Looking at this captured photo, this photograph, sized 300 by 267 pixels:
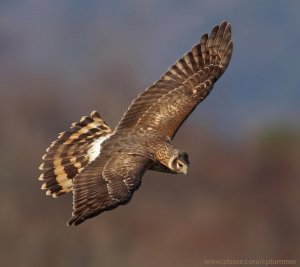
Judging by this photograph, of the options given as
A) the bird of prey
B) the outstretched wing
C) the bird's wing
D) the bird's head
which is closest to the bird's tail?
the bird of prey

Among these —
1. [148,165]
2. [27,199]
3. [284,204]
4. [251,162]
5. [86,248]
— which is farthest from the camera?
[251,162]

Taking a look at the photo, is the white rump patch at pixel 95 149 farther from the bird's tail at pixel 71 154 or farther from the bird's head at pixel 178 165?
the bird's head at pixel 178 165

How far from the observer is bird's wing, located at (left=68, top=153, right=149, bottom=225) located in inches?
662

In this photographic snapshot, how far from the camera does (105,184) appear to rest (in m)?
17.3

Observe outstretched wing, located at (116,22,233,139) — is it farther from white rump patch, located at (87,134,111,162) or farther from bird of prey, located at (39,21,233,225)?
white rump patch, located at (87,134,111,162)

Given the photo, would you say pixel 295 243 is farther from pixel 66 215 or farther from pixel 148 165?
pixel 148 165

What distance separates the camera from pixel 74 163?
1925 centimetres

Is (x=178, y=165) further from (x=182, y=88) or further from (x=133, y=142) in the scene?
(x=182, y=88)

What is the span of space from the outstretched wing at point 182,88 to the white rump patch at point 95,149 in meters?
0.29

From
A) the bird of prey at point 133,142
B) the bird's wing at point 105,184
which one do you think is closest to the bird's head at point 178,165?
the bird of prey at point 133,142

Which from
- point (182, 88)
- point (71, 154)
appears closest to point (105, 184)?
point (71, 154)

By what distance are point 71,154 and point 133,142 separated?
1253mm

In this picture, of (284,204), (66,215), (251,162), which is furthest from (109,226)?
(251,162)

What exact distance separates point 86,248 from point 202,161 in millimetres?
14357
